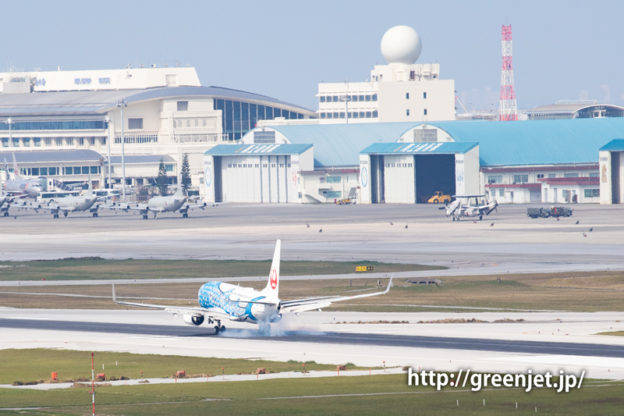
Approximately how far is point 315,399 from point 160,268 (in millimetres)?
71035

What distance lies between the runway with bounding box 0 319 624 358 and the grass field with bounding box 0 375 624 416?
929 centimetres

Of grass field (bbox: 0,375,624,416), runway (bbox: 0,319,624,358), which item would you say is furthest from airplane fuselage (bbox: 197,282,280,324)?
grass field (bbox: 0,375,624,416)

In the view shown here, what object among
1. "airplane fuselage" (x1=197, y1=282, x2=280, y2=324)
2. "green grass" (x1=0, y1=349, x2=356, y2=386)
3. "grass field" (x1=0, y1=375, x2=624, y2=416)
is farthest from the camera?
"airplane fuselage" (x1=197, y1=282, x2=280, y2=324)

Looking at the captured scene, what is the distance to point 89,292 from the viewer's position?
100250mm

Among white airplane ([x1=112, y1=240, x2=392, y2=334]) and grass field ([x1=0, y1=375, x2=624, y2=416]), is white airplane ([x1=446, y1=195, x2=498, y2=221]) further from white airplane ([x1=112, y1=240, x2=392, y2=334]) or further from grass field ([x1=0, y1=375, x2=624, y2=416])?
grass field ([x1=0, y1=375, x2=624, y2=416])

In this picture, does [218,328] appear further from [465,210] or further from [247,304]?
[465,210]

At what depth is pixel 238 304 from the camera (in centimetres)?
6975

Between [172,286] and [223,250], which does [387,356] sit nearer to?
[172,286]

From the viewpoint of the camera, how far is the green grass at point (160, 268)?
11350 cm

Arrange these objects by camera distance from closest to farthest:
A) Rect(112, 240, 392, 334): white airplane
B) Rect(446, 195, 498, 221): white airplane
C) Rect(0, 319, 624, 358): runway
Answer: Rect(0, 319, 624, 358): runway < Rect(112, 240, 392, 334): white airplane < Rect(446, 195, 498, 221): white airplane

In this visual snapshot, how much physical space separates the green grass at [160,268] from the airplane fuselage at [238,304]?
38.8 m

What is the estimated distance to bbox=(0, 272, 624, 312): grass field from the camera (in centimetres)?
8612

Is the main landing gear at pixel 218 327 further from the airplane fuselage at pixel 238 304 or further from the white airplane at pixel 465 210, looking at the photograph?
the white airplane at pixel 465 210

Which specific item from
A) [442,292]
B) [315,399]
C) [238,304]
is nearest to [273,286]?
[238,304]
